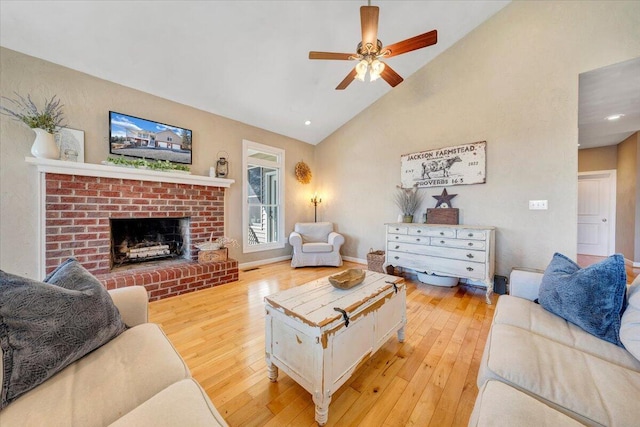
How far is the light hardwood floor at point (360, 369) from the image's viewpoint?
1.20m

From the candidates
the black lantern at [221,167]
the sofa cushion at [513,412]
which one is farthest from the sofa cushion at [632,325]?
the black lantern at [221,167]

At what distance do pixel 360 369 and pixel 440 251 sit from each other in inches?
74.3

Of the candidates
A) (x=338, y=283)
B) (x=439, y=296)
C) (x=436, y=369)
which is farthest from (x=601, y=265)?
(x=439, y=296)

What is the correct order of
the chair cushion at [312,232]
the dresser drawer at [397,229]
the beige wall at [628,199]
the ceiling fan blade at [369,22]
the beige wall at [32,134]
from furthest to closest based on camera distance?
1. the chair cushion at [312,232]
2. the beige wall at [628,199]
3. the dresser drawer at [397,229]
4. the beige wall at [32,134]
5. the ceiling fan blade at [369,22]

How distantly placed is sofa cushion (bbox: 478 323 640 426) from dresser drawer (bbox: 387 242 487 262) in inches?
65.3

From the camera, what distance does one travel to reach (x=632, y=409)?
28.7 inches

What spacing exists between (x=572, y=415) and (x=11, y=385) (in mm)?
1855

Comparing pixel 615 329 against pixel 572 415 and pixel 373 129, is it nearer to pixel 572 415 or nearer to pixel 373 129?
pixel 572 415

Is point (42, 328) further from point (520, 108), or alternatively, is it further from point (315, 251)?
point (520, 108)

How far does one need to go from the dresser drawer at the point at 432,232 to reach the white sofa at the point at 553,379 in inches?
61.3

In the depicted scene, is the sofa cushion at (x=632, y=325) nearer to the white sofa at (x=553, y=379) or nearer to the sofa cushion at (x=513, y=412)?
the white sofa at (x=553, y=379)

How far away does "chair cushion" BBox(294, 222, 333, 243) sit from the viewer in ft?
14.1

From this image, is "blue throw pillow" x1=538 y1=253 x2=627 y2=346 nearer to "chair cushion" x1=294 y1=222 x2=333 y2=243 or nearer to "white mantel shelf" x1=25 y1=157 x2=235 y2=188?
"chair cushion" x1=294 y1=222 x2=333 y2=243

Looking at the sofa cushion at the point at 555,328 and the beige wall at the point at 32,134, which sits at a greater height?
the beige wall at the point at 32,134
